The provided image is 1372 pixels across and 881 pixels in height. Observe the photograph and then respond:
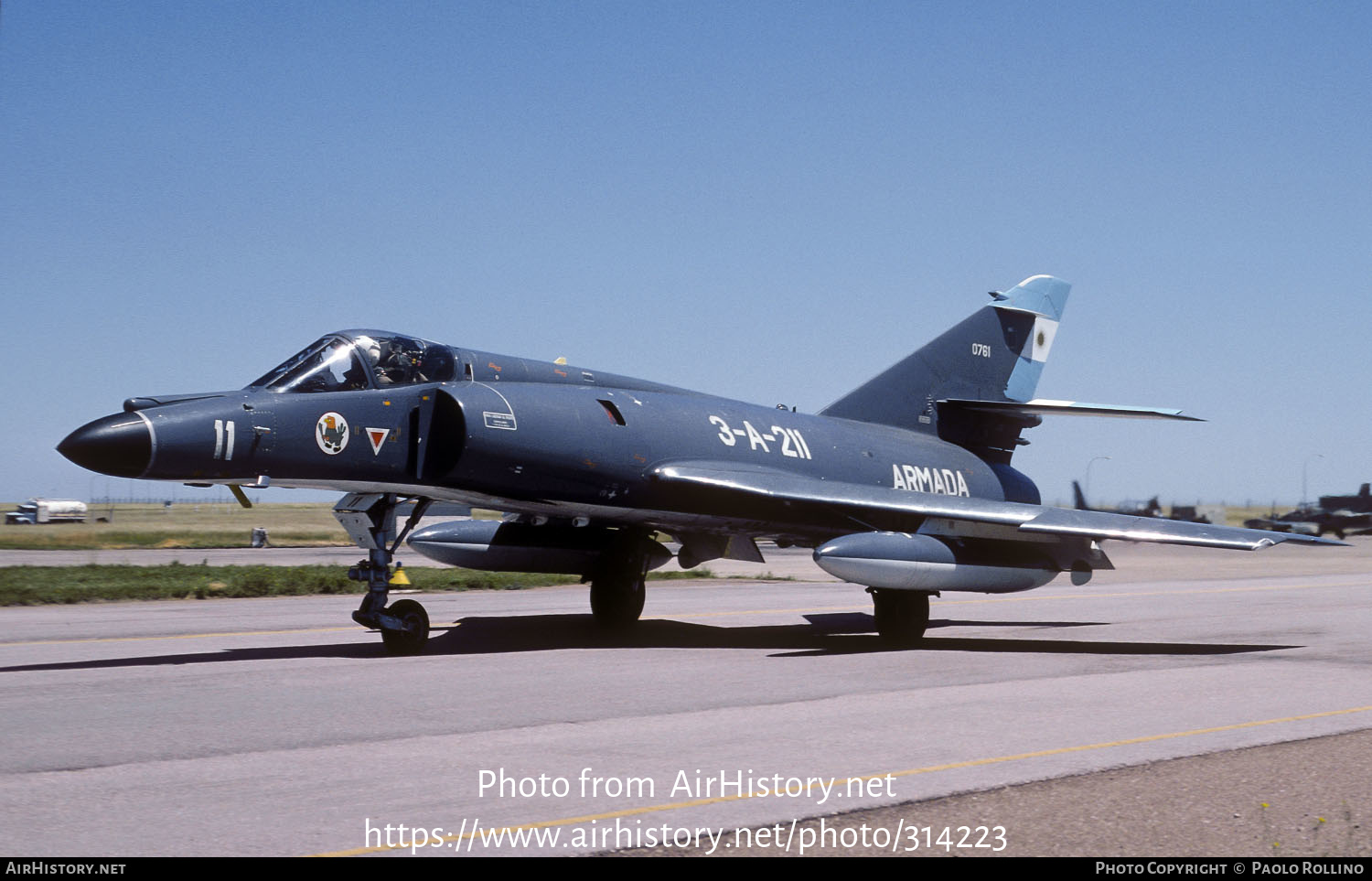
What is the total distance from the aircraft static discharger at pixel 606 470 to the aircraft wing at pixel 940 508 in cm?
3

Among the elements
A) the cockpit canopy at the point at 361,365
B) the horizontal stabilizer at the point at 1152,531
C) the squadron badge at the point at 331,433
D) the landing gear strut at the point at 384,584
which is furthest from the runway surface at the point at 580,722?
the cockpit canopy at the point at 361,365

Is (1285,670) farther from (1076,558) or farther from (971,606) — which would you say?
(971,606)

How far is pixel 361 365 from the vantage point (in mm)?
13219

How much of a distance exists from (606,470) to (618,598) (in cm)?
283

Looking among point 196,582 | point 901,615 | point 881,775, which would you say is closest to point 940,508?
point 901,615

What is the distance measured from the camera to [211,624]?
16.7m

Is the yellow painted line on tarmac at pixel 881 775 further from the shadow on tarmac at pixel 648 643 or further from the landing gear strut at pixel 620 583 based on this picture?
the landing gear strut at pixel 620 583

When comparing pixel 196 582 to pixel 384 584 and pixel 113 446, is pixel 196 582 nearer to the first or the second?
pixel 384 584

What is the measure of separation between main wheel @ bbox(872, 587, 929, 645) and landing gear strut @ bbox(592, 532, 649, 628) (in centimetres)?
326

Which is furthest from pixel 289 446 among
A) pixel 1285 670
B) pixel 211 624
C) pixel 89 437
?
pixel 1285 670

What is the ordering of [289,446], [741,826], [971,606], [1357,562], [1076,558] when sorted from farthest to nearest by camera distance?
1. [1357,562]
2. [971,606]
3. [1076,558]
4. [289,446]
5. [741,826]

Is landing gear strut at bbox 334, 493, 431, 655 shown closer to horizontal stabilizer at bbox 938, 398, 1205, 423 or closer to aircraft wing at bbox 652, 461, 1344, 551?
aircraft wing at bbox 652, 461, 1344, 551

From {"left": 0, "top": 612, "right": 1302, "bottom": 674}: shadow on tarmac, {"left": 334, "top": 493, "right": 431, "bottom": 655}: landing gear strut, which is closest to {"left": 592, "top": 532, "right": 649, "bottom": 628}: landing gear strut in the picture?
{"left": 0, "top": 612, "right": 1302, "bottom": 674}: shadow on tarmac
